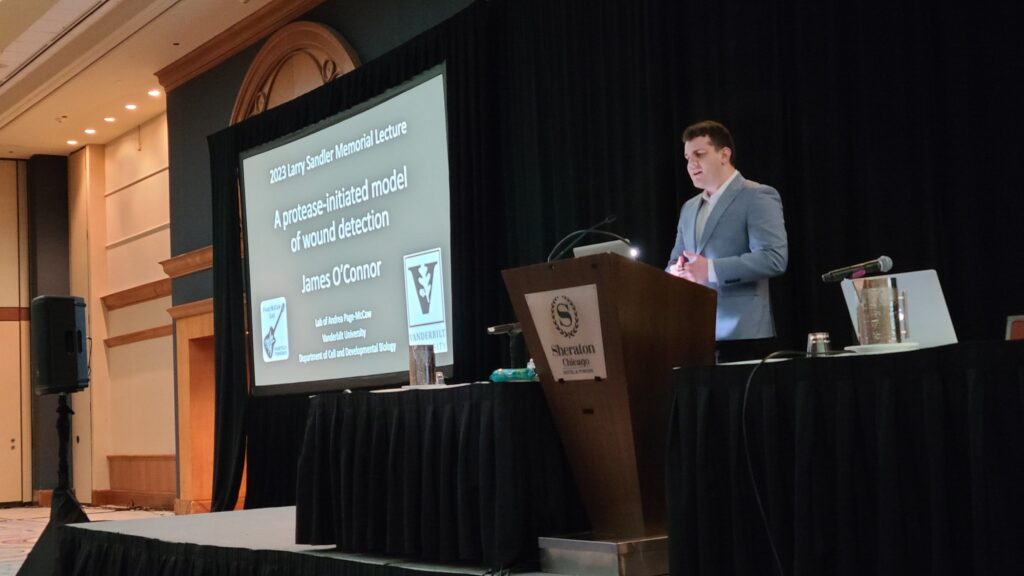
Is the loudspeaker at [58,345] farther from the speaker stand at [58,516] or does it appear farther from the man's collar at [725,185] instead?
the man's collar at [725,185]

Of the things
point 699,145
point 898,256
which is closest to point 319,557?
point 699,145

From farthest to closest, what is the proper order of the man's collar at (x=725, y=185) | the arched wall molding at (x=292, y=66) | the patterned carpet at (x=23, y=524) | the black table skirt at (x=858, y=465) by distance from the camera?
1. the arched wall molding at (x=292, y=66)
2. the patterned carpet at (x=23, y=524)
3. the man's collar at (x=725, y=185)
4. the black table skirt at (x=858, y=465)

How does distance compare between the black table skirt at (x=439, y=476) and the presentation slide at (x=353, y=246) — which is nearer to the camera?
the black table skirt at (x=439, y=476)

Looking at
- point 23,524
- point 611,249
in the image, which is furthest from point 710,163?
point 23,524

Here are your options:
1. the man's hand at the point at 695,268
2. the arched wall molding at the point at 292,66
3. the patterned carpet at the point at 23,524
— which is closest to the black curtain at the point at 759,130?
the man's hand at the point at 695,268

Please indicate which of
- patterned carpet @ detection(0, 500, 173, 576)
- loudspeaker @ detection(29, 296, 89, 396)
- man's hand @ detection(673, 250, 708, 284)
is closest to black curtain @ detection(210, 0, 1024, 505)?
man's hand @ detection(673, 250, 708, 284)

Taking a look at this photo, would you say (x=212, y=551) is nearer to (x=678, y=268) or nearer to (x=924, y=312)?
(x=678, y=268)

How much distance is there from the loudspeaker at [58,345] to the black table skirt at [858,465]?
197 inches

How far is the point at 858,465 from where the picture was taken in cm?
192

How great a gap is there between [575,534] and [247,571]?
120 cm

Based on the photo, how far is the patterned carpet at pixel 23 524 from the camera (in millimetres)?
6973

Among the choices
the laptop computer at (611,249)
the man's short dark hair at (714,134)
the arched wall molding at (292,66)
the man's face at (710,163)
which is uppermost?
the arched wall molding at (292,66)

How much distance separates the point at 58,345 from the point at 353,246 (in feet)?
5.87

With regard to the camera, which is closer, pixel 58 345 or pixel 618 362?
pixel 618 362
